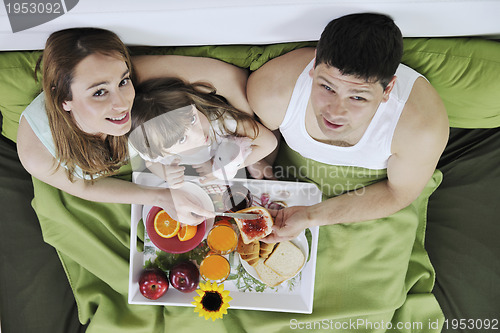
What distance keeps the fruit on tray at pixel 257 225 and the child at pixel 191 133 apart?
152 millimetres

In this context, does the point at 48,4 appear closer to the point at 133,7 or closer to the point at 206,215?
the point at 133,7

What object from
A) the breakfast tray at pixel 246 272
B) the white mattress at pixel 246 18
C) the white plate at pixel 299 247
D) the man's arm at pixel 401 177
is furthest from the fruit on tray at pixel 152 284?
the white mattress at pixel 246 18

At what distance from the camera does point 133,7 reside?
0.92 m

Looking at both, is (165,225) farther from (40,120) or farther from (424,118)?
(424,118)

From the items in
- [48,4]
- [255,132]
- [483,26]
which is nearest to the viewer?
[48,4]

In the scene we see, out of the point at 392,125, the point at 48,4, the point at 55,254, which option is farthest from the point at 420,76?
the point at 55,254

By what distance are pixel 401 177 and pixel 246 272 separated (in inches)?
22.2

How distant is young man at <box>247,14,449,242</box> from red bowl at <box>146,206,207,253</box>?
0.22 m

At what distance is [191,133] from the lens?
1.15 m

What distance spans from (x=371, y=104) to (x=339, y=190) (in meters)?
0.46

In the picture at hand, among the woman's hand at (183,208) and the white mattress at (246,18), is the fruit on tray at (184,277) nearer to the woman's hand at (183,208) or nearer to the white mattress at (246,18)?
the woman's hand at (183,208)

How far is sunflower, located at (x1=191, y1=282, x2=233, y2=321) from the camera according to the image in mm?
1226

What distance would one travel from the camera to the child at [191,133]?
108 cm

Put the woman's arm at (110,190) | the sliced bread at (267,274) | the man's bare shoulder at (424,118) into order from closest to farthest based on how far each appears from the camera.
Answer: the man's bare shoulder at (424,118), the woman's arm at (110,190), the sliced bread at (267,274)
